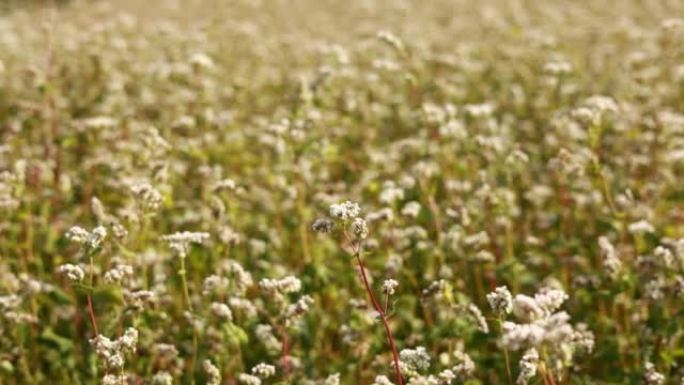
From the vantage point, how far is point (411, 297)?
5543 millimetres

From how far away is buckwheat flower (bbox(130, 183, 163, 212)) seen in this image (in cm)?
525

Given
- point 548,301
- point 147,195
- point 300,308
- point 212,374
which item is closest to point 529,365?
point 548,301

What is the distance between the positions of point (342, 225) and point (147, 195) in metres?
1.68

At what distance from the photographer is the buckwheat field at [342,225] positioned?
193 inches

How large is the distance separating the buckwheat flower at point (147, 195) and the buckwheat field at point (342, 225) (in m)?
0.01

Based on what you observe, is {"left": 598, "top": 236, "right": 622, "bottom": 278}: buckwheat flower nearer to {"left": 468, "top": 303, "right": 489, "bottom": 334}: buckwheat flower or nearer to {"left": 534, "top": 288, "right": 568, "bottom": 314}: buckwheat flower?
{"left": 468, "top": 303, "right": 489, "bottom": 334}: buckwheat flower

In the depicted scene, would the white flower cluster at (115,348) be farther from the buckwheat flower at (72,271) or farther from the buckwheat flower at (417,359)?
the buckwheat flower at (417,359)

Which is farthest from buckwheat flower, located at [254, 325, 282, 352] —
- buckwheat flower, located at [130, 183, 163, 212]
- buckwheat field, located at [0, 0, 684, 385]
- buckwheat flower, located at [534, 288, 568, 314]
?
buckwheat flower, located at [534, 288, 568, 314]

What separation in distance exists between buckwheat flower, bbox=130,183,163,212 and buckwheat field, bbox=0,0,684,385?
0.01 metres

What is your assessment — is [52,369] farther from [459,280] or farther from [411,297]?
[459,280]

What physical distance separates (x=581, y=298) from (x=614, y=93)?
4.64m

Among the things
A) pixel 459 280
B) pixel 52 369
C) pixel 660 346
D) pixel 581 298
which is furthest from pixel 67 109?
pixel 660 346

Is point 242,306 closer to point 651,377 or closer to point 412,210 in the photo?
point 412,210

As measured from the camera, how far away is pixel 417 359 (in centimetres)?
394
